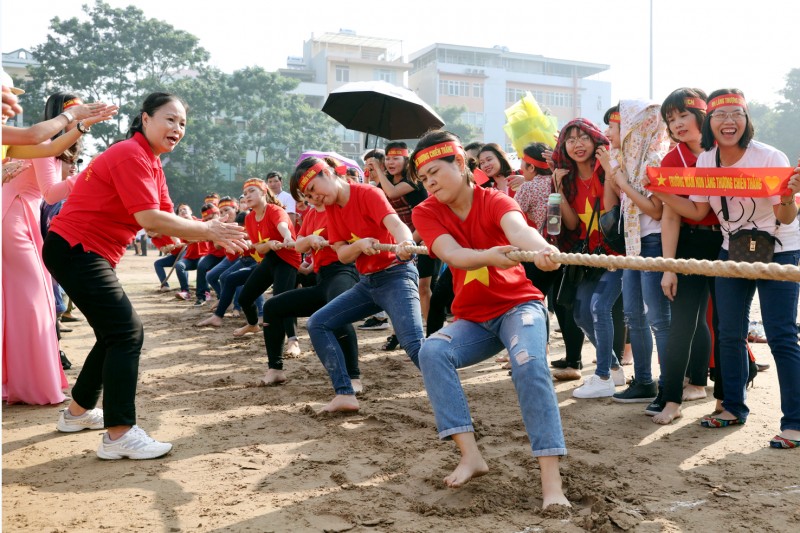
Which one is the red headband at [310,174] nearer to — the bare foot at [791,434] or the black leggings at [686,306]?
the black leggings at [686,306]

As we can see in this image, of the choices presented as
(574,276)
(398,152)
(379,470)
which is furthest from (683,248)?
(398,152)

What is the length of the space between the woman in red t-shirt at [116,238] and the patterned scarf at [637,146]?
8.33ft

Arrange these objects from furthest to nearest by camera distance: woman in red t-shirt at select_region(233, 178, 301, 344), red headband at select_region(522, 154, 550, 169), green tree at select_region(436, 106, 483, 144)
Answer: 1. green tree at select_region(436, 106, 483, 144)
2. woman in red t-shirt at select_region(233, 178, 301, 344)
3. red headband at select_region(522, 154, 550, 169)

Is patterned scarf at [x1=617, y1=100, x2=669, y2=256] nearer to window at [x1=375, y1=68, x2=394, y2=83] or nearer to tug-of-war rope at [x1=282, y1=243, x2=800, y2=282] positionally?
tug-of-war rope at [x1=282, y1=243, x2=800, y2=282]

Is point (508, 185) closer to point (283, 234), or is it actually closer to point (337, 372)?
point (283, 234)

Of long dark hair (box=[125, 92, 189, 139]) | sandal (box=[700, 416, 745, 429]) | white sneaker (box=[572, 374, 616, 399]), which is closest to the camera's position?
long dark hair (box=[125, 92, 189, 139])

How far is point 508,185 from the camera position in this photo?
271 inches

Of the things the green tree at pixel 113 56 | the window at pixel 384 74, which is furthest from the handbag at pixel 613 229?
the window at pixel 384 74

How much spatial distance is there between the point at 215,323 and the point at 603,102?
62822mm

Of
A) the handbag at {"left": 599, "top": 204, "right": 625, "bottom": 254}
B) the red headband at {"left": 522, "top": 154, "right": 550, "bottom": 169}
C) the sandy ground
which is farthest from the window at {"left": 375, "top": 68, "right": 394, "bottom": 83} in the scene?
the sandy ground

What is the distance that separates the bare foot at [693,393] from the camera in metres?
4.76

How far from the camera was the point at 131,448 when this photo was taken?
373cm

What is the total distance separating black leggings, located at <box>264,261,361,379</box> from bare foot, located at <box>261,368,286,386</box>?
14.1 inches

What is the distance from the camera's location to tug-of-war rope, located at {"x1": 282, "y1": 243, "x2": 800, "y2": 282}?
2.22 meters
